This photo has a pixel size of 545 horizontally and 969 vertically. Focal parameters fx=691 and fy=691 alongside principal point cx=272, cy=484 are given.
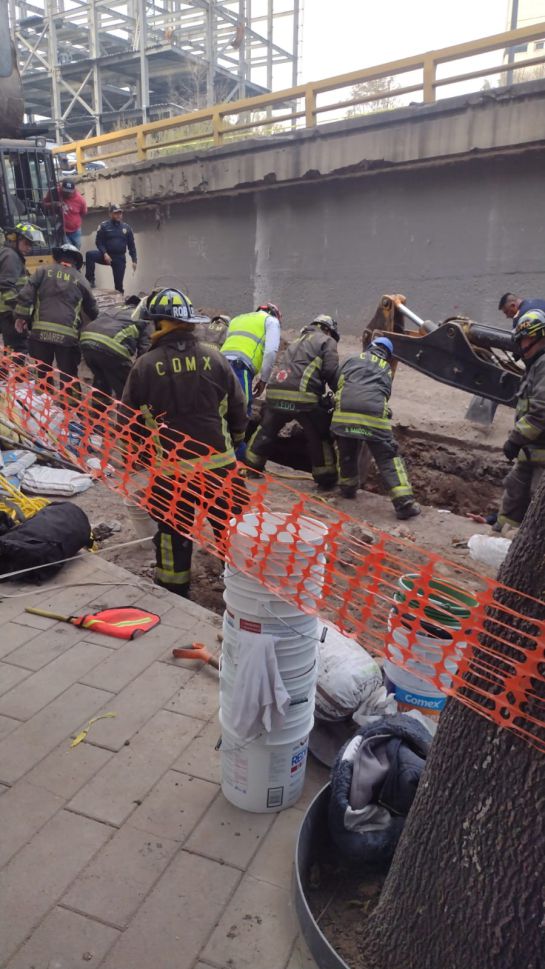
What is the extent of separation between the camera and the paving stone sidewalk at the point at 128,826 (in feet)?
7.32

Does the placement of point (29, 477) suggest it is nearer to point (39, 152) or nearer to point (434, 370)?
point (434, 370)

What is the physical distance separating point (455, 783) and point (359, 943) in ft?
2.44

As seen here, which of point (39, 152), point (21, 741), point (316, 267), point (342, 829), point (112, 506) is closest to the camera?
Result: point (342, 829)

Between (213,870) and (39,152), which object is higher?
(39,152)

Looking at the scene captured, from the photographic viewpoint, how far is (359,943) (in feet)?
7.09

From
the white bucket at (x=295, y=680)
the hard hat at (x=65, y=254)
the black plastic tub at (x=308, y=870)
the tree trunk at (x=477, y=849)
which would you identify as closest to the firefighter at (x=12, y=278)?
the hard hat at (x=65, y=254)

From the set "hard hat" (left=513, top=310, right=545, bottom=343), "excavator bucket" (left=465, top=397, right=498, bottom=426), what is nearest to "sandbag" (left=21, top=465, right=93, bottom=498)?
"hard hat" (left=513, top=310, right=545, bottom=343)

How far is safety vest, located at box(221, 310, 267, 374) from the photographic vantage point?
6.96 metres

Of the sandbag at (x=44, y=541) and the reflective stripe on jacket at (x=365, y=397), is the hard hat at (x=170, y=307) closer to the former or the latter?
the sandbag at (x=44, y=541)

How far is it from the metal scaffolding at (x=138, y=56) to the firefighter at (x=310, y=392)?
24.0m

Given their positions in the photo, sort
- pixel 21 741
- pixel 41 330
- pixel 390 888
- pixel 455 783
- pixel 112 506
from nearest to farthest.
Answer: pixel 455 783 < pixel 390 888 < pixel 21 741 < pixel 112 506 < pixel 41 330

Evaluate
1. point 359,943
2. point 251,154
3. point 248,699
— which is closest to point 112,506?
point 248,699

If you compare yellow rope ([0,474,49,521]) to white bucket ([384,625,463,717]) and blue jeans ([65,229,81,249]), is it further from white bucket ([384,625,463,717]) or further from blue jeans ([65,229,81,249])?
blue jeans ([65,229,81,249])

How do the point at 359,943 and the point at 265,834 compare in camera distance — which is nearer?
the point at 359,943
